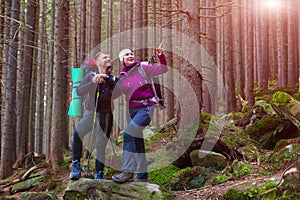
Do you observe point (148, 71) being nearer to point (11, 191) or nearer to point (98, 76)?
point (98, 76)

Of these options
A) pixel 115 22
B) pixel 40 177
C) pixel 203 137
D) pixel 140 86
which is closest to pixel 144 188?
pixel 140 86

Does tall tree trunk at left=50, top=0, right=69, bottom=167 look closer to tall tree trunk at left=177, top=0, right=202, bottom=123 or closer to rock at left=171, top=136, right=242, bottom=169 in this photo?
tall tree trunk at left=177, top=0, right=202, bottom=123

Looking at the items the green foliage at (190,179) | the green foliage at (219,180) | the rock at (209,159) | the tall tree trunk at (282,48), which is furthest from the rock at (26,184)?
the tall tree trunk at (282,48)

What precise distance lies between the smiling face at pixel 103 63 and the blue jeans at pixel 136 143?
86 centimetres

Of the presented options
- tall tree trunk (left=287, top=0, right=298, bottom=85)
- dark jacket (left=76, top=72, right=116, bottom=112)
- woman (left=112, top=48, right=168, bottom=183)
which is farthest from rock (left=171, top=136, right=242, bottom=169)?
tall tree trunk (left=287, top=0, right=298, bottom=85)

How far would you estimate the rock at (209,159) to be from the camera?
6.46m

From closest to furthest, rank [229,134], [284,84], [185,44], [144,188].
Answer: [144,188], [185,44], [229,134], [284,84]

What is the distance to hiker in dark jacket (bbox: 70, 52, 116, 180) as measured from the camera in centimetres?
542

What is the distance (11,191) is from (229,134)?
5.82 meters

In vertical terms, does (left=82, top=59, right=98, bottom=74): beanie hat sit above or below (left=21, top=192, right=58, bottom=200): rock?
above

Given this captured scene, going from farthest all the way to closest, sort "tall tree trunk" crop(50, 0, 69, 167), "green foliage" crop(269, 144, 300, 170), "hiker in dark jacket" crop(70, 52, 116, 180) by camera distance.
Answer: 1. "tall tree trunk" crop(50, 0, 69, 167)
2. "hiker in dark jacket" crop(70, 52, 116, 180)
3. "green foliage" crop(269, 144, 300, 170)

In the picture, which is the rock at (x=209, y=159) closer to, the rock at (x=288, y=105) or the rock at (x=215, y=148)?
the rock at (x=215, y=148)

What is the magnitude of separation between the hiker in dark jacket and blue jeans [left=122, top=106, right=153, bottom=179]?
547mm

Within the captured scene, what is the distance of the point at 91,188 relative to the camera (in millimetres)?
5133
